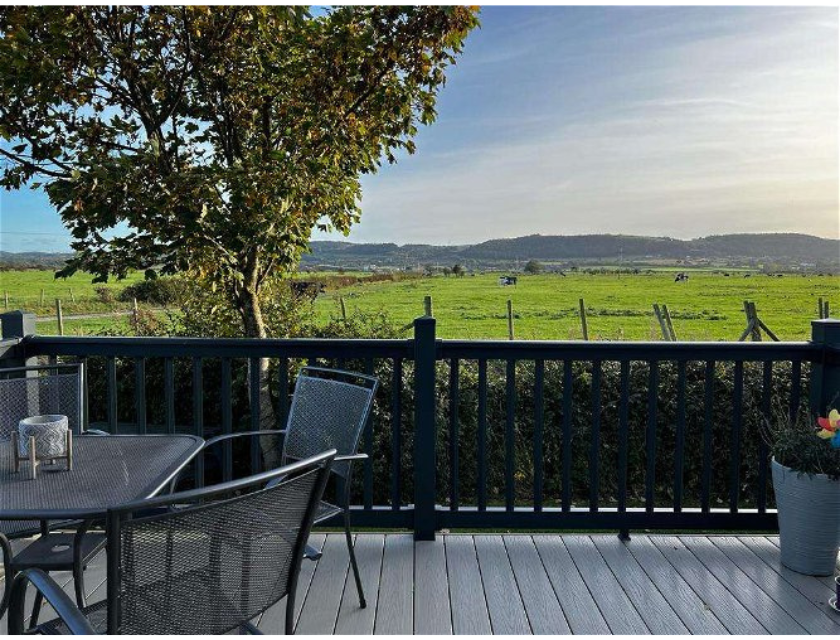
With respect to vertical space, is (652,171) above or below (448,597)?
above

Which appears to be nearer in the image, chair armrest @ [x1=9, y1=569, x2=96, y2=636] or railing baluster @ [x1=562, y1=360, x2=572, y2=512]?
chair armrest @ [x1=9, y1=569, x2=96, y2=636]

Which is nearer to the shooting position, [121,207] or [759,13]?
[121,207]

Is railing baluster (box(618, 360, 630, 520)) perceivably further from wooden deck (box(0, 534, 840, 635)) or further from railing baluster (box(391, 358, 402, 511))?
railing baluster (box(391, 358, 402, 511))

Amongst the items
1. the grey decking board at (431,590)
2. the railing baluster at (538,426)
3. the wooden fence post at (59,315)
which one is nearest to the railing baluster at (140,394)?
the grey decking board at (431,590)

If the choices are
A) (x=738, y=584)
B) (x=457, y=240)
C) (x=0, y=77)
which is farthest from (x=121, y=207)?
(x=457, y=240)

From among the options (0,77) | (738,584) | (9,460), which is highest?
(0,77)

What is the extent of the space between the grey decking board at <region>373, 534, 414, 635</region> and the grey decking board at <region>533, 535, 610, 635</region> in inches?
24.0

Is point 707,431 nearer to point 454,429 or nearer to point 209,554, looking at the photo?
point 454,429

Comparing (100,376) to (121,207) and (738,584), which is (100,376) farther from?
(738,584)

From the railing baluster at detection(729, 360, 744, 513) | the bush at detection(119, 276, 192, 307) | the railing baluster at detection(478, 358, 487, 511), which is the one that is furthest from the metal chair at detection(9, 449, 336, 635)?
the bush at detection(119, 276, 192, 307)

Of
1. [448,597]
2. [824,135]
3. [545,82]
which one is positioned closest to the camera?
[448,597]

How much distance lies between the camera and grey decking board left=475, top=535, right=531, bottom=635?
8.07ft

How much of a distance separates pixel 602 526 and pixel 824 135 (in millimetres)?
8409

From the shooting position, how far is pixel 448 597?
267cm
